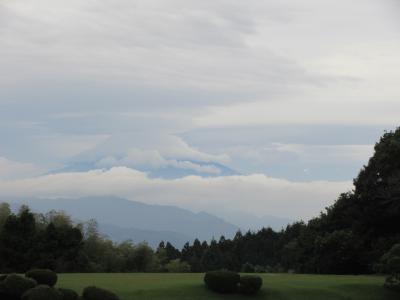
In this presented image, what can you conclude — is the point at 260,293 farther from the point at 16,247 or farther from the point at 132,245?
the point at 132,245

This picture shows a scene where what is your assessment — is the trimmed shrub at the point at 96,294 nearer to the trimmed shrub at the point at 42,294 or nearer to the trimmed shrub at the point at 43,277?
the trimmed shrub at the point at 42,294

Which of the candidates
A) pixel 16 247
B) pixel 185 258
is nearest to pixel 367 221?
pixel 16 247

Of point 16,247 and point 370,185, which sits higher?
point 370,185

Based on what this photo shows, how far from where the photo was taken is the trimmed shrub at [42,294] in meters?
20.4

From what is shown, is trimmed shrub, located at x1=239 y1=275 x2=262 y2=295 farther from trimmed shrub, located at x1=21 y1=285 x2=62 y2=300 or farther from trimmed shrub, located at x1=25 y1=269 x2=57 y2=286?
trimmed shrub, located at x1=21 y1=285 x2=62 y2=300

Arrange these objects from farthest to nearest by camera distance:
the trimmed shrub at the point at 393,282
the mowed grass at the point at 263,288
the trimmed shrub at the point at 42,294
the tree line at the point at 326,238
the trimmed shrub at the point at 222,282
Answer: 1. the tree line at the point at 326,238
2. the trimmed shrub at the point at 393,282
3. the trimmed shrub at the point at 222,282
4. the mowed grass at the point at 263,288
5. the trimmed shrub at the point at 42,294

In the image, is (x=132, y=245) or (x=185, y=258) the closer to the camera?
(x=132, y=245)

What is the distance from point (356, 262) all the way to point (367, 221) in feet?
9.44

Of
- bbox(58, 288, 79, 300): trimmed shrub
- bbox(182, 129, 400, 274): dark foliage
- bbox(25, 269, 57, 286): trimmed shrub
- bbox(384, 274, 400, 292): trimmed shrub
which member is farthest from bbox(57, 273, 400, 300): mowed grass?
bbox(182, 129, 400, 274): dark foliage

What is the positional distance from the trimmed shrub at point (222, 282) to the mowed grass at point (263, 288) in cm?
33

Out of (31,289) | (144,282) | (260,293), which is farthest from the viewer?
(144,282)

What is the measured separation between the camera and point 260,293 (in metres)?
25.4

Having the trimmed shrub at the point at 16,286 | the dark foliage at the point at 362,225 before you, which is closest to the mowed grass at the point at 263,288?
the trimmed shrub at the point at 16,286

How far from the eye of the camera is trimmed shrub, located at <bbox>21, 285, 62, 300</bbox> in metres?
20.4
